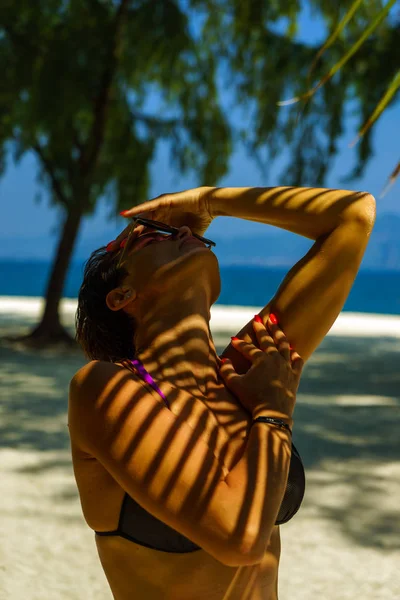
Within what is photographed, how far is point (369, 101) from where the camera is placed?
7715 mm

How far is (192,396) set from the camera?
1.12 m

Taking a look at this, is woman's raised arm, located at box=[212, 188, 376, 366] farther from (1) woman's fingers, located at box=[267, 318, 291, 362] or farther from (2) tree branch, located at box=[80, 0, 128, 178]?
(2) tree branch, located at box=[80, 0, 128, 178]

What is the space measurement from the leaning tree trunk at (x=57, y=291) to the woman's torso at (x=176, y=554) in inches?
308

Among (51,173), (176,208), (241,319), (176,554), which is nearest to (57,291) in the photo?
(51,173)

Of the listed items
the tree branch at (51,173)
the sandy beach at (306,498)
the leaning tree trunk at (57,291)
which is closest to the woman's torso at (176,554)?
the sandy beach at (306,498)

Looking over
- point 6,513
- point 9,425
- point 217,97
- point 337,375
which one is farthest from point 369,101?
point 6,513

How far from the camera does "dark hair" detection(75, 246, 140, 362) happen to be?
3.99 feet

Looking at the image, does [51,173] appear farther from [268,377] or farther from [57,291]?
[268,377]

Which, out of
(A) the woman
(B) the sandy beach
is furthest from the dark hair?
(B) the sandy beach

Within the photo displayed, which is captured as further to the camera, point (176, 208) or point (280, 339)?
point (176, 208)

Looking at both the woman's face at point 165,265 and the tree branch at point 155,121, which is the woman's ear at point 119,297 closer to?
the woman's face at point 165,265

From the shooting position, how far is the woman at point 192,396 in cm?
98

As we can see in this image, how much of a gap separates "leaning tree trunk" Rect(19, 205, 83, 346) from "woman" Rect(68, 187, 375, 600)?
7689 mm

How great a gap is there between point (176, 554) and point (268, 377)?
29 cm
